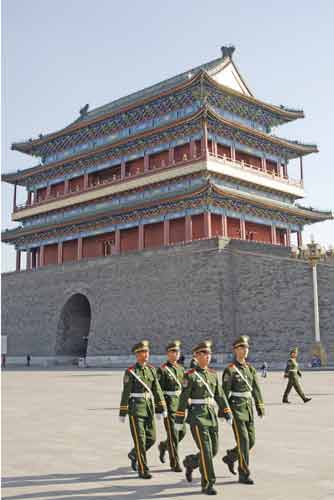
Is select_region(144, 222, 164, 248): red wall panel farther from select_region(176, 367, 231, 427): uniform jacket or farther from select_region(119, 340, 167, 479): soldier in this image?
select_region(176, 367, 231, 427): uniform jacket

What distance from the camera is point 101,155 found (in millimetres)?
32438

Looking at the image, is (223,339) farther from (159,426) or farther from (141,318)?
(159,426)

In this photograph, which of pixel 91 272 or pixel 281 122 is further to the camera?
pixel 281 122

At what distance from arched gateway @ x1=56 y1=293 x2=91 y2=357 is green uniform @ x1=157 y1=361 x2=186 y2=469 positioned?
25031 millimetres

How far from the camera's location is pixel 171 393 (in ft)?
19.9

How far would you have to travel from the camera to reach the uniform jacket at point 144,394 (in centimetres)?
554

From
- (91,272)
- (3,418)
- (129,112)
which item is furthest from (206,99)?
(3,418)

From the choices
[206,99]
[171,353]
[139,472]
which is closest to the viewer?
[139,472]

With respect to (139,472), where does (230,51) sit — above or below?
above

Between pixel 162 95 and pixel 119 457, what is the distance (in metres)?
24.5

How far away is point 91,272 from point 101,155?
7.33 metres

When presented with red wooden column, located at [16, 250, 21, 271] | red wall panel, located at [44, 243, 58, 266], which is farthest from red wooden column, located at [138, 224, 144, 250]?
red wooden column, located at [16, 250, 21, 271]

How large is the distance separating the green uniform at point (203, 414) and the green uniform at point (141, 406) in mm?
477

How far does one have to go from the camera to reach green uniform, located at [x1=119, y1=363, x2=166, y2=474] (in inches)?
211
